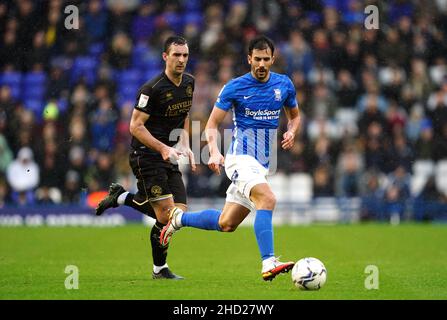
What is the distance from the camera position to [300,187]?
20.9 meters

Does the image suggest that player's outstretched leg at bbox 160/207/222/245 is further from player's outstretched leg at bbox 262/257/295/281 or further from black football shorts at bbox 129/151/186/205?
player's outstretched leg at bbox 262/257/295/281

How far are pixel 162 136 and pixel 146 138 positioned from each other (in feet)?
1.53

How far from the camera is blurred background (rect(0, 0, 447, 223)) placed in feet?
68.5

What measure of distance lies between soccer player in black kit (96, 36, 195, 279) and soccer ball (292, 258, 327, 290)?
6.13ft

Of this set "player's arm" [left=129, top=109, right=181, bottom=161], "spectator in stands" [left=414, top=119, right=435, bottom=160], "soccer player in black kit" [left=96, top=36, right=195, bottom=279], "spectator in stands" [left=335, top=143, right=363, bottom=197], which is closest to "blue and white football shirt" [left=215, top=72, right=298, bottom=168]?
"player's arm" [left=129, top=109, right=181, bottom=161]

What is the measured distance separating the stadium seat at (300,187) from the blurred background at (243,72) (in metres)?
0.04

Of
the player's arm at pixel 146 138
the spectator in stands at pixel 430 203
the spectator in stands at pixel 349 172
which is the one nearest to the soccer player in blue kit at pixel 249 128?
the player's arm at pixel 146 138

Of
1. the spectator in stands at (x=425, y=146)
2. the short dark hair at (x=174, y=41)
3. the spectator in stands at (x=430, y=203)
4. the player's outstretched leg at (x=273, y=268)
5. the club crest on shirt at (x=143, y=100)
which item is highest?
the short dark hair at (x=174, y=41)

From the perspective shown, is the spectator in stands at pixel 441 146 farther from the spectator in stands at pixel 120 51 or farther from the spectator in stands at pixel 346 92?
the spectator in stands at pixel 120 51

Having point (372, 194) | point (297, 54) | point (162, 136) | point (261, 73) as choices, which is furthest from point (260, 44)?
point (297, 54)

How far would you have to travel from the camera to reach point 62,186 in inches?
825

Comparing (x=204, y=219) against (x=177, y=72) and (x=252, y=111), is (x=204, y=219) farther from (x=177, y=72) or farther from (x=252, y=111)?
(x=177, y=72)

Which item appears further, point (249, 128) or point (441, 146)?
point (441, 146)

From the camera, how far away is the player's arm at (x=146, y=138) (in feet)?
32.3
